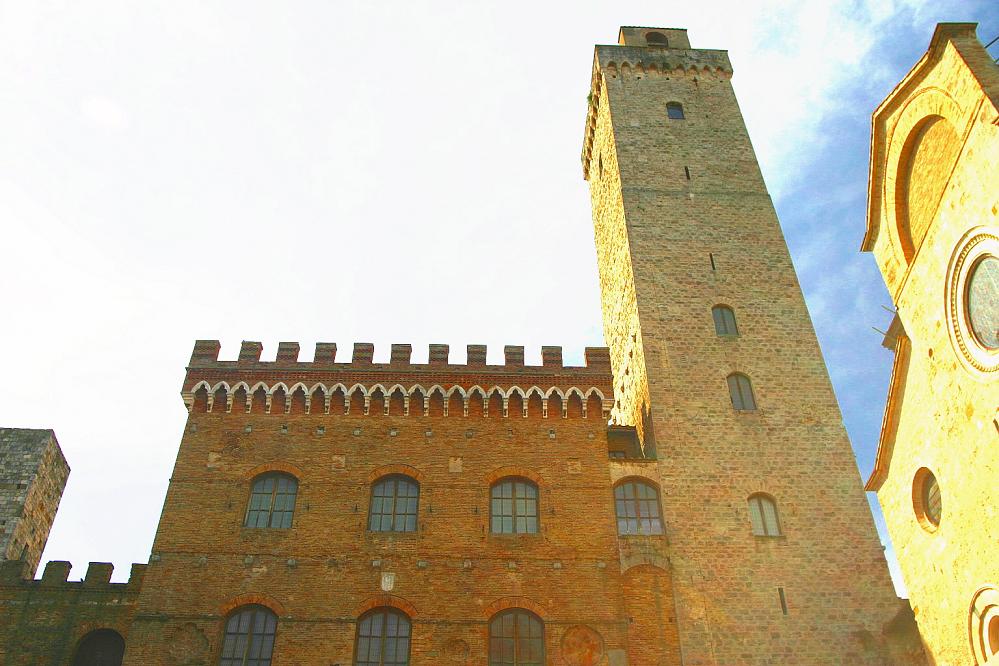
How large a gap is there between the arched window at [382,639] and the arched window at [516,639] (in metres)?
1.94

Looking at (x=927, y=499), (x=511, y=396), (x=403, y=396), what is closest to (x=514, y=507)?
(x=511, y=396)

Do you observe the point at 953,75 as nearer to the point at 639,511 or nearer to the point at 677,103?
the point at 639,511

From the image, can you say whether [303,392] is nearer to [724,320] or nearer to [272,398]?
[272,398]

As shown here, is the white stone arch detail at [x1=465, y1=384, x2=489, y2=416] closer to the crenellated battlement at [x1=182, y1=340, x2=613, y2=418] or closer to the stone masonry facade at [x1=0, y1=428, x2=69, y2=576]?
the crenellated battlement at [x1=182, y1=340, x2=613, y2=418]

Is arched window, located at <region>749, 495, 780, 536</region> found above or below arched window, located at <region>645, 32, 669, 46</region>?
below

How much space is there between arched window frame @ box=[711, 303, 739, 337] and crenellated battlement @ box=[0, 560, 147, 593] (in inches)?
661

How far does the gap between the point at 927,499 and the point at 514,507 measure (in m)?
9.26

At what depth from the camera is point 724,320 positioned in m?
23.7

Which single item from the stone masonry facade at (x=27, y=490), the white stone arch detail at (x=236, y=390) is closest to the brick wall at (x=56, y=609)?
the stone masonry facade at (x=27, y=490)

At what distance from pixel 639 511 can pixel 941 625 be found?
679 cm

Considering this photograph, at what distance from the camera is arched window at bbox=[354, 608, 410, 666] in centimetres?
1720

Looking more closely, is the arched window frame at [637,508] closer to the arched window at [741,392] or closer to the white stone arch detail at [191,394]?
the arched window at [741,392]

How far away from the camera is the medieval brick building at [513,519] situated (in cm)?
1762

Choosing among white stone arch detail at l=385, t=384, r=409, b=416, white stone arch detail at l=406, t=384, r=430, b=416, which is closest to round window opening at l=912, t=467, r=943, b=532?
white stone arch detail at l=406, t=384, r=430, b=416
